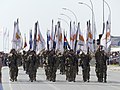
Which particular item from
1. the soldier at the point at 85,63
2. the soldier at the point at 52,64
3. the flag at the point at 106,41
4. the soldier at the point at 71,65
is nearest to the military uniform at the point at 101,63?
the soldier at the point at 85,63

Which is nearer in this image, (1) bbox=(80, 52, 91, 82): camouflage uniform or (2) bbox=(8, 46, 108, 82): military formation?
(2) bbox=(8, 46, 108, 82): military formation

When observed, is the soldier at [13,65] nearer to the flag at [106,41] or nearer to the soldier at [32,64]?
the soldier at [32,64]

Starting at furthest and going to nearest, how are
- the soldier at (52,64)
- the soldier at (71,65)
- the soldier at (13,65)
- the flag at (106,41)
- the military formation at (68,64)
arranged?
the flag at (106,41), the soldier at (52,64), the soldier at (71,65), the soldier at (13,65), the military formation at (68,64)

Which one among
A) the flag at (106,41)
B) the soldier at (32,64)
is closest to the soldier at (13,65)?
the soldier at (32,64)

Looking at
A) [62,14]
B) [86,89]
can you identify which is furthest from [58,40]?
[62,14]

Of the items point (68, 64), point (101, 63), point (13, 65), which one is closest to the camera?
point (101, 63)

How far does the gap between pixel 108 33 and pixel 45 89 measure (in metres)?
11.9

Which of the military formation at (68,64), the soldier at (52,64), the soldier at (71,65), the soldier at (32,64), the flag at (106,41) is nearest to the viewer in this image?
the military formation at (68,64)

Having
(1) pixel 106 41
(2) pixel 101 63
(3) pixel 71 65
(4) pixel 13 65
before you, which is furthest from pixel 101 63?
(4) pixel 13 65

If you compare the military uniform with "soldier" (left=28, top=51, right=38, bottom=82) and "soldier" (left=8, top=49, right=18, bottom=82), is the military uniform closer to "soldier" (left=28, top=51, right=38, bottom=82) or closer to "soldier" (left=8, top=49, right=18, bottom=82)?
"soldier" (left=28, top=51, right=38, bottom=82)

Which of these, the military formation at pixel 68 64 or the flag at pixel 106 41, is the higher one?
the flag at pixel 106 41

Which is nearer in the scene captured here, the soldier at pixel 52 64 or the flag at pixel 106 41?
the soldier at pixel 52 64

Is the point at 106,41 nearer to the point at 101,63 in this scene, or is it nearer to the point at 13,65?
the point at 101,63

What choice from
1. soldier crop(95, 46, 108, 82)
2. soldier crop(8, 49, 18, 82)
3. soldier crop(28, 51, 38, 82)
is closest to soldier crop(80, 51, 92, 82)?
soldier crop(95, 46, 108, 82)
